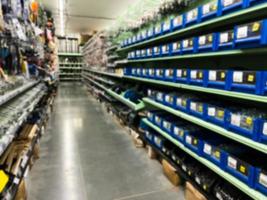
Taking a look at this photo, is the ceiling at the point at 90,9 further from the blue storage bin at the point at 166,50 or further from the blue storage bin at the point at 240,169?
the blue storage bin at the point at 240,169

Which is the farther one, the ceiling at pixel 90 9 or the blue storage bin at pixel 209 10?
the ceiling at pixel 90 9

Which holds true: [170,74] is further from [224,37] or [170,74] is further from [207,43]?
[224,37]

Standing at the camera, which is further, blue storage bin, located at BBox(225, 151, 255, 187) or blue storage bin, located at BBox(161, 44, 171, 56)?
blue storage bin, located at BBox(161, 44, 171, 56)

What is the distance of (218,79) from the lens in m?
1.70

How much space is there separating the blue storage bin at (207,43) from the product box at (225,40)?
1.8 inches

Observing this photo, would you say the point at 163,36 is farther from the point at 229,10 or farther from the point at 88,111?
the point at 88,111

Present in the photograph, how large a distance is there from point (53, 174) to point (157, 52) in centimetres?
218

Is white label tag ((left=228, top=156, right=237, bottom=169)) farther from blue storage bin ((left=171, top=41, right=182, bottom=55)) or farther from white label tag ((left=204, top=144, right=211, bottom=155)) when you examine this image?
blue storage bin ((left=171, top=41, right=182, bottom=55))

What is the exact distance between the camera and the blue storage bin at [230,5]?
145 cm

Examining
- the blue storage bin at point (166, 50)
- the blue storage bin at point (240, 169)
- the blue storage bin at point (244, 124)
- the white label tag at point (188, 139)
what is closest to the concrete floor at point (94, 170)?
the white label tag at point (188, 139)

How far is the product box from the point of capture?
1561 millimetres

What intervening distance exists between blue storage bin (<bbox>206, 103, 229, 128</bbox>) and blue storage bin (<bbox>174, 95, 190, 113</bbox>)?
328mm

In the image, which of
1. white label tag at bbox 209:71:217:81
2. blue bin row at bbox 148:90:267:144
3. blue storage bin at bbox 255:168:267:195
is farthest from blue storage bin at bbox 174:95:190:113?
blue storage bin at bbox 255:168:267:195

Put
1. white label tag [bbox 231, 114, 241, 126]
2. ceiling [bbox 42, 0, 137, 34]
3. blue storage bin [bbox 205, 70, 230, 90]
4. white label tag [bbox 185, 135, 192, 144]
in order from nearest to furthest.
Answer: white label tag [bbox 231, 114, 241, 126] < blue storage bin [bbox 205, 70, 230, 90] < white label tag [bbox 185, 135, 192, 144] < ceiling [bbox 42, 0, 137, 34]
